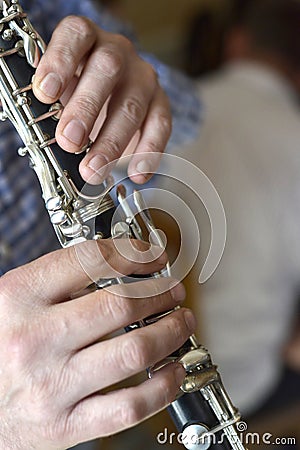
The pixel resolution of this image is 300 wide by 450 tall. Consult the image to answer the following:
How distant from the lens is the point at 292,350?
1.51 metres

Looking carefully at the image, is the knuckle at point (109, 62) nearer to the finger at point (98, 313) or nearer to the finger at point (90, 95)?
the finger at point (90, 95)

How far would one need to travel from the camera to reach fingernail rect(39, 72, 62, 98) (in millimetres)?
556

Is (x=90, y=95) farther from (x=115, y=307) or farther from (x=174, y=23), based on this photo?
(x=174, y=23)

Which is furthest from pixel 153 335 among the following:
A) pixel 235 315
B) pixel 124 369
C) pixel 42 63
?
pixel 235 315

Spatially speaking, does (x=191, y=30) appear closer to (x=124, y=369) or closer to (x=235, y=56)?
(x=235, y=56)

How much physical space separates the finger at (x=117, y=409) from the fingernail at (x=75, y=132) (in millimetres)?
182

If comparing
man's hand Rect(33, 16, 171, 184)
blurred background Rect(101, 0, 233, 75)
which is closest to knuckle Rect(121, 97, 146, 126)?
man's hand Rect(33, 16, 171, 184)

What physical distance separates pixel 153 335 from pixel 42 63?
0.22 m

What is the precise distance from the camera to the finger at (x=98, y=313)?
50 cm

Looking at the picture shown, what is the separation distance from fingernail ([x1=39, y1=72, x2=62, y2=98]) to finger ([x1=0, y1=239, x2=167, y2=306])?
119 millimetres

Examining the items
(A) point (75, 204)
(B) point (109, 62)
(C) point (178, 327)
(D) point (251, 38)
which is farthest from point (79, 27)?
(D) point (251, 38)

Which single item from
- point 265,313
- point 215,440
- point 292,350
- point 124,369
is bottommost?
point 292,350

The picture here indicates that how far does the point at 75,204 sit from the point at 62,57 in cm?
12

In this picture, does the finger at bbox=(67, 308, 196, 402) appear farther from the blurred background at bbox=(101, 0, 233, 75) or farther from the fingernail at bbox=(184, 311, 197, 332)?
the blurred background at bbox=(101, 0, 233, 75)
